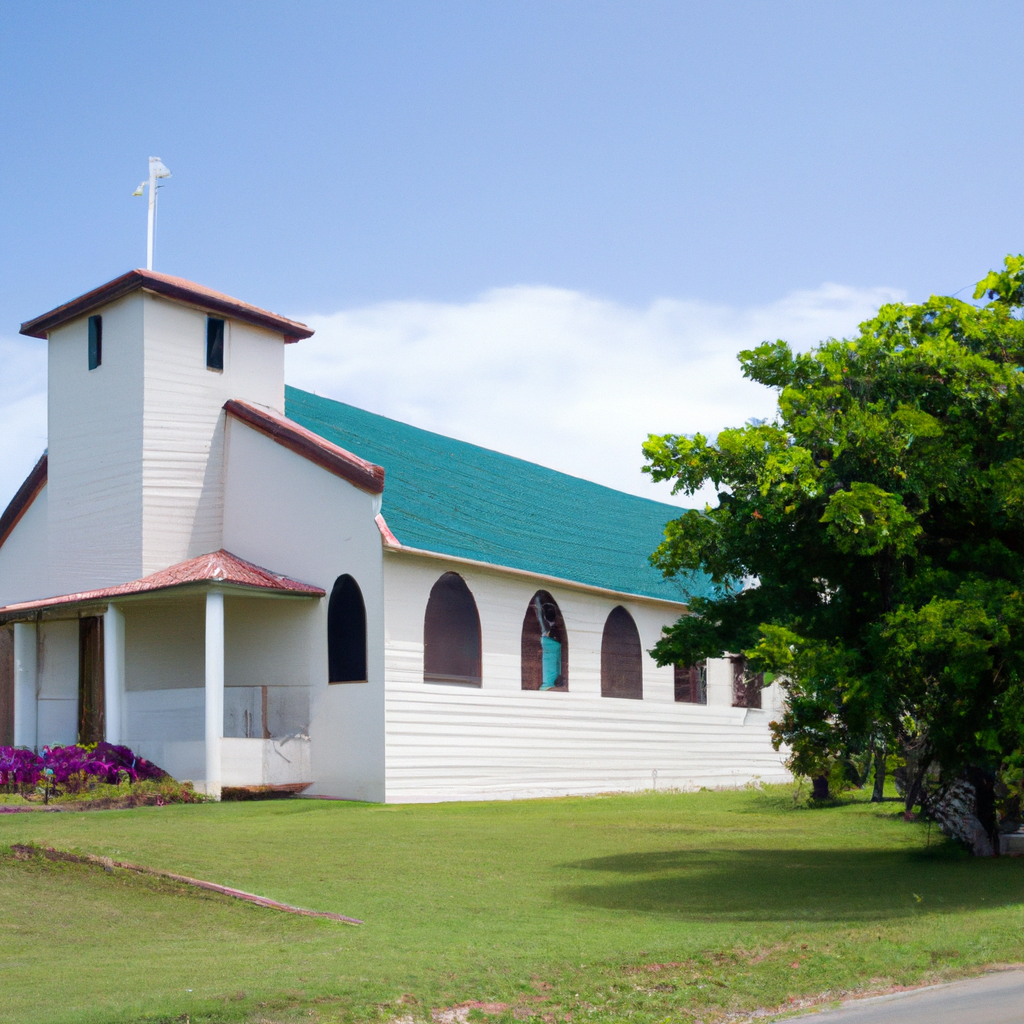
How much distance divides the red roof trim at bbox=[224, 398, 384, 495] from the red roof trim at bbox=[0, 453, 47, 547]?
6.40m

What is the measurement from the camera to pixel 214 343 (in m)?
25.7

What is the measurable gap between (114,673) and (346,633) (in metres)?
4.26

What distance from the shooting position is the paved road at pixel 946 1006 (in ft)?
23.0

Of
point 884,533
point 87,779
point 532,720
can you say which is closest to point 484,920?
point 884,533

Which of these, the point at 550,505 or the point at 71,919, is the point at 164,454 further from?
the point at 71,919

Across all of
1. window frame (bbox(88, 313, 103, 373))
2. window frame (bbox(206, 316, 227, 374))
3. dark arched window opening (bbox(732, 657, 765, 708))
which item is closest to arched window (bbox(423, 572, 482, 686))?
window frame (bbox(206, 316, 227, 374))

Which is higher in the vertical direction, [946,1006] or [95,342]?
[95,342]

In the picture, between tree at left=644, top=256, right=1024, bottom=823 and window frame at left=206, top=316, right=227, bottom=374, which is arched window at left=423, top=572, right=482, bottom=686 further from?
tree at left=644, top=256, right=1024, bottom=823

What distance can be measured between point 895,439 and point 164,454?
1606 centimetres

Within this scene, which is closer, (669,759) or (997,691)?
(997,691)

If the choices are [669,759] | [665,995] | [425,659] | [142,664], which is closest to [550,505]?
[669,759]

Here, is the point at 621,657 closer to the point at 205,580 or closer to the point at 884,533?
the point at 205,580

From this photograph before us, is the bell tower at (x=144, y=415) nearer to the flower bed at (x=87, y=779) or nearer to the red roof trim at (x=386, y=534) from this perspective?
the flower bed at (x=87, y=779)

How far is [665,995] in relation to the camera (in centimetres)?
780
